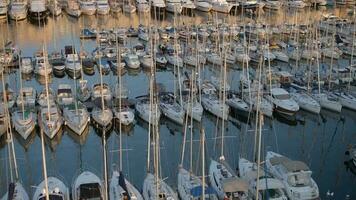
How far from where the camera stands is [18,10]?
58.9 m

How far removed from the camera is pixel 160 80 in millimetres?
39375

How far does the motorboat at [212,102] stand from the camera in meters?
31.5

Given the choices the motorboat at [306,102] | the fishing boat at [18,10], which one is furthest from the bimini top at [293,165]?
the fishing boat at [18,10]

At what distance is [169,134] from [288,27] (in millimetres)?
24785

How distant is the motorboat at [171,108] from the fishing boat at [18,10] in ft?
100

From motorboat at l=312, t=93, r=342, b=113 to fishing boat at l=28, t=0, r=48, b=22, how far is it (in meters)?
35.1

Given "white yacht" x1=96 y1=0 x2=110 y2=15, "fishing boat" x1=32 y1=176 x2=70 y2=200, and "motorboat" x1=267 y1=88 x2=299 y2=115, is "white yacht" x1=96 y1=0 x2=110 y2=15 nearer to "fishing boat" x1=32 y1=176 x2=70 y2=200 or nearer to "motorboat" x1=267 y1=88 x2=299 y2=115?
"motorboat" x1=267 y1=88 x2=299 y2=115

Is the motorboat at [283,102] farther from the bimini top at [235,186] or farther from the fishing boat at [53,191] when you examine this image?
the fishing boat at [53,191]

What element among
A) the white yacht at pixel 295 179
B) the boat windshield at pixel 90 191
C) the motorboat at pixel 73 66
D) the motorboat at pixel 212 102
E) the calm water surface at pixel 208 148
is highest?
the motorboat at pixel 73 66

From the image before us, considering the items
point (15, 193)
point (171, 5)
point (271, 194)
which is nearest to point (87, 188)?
point (15, 193)

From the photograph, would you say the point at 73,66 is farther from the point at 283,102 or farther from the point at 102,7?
the point at 102,7

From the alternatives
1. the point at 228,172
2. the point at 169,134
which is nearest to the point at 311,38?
the point at 169,134

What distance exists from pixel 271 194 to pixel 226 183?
6.06 ft

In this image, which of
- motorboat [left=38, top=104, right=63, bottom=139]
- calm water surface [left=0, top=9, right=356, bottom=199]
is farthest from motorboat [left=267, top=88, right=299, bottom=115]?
motorboat [left=38, top=104, right=63, bottom=139]
